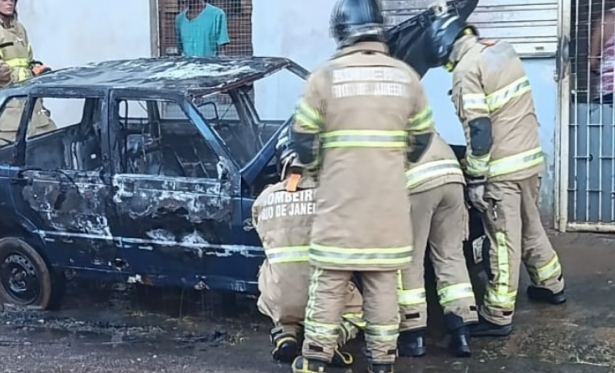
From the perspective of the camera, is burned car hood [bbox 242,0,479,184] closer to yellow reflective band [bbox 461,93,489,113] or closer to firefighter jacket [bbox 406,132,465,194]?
yellow reflective band [bbox 461,93,489,113]

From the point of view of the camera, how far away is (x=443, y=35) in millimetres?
6098

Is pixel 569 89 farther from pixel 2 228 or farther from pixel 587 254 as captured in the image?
pixel 2 228

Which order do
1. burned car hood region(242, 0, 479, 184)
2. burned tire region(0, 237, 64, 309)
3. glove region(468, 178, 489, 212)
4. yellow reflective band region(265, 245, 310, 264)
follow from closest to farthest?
1. yellow reflective band region(265, 245, 310, 264)
2. glove region(468, 178, 489, 212)
3. burned car hood region(242, 0, 479, 184)
4. burned tire region(0, 237, 64, 309)

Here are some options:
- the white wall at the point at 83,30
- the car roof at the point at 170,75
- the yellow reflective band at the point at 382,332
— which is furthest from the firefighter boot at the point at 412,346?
the white wall at the point at 83,30

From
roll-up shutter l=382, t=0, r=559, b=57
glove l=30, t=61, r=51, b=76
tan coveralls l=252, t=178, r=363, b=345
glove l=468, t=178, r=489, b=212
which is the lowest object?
tan coveralls l=252, t=178, r=363, b=345

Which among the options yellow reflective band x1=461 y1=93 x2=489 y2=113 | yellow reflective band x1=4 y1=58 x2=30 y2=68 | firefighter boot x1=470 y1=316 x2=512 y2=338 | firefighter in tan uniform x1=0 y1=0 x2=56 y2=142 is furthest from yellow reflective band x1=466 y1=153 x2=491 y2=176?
yellow reflective band x1=4 y1=58 x2=30 y2=68

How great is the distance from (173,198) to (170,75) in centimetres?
90

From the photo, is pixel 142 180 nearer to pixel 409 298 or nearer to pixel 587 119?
pixel 409 298

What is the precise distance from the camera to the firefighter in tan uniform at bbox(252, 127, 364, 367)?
533 cm

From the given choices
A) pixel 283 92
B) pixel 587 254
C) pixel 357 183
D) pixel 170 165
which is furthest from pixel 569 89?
pixel 357 183

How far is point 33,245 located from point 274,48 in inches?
129

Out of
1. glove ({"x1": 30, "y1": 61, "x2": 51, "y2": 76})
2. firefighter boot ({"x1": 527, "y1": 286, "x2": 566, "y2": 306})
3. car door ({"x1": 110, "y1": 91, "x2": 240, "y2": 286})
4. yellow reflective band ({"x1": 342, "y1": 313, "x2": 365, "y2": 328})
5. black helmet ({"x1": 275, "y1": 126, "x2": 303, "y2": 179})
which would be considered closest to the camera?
black helmet ({"x1": 275, "y1": 126, "x2": 303, "y2": 179})

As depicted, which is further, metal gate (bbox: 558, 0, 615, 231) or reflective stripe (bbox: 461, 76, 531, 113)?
metal gate (bbox: 558, 0, 615, 231)

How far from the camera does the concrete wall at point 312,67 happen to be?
8445 millimetres
